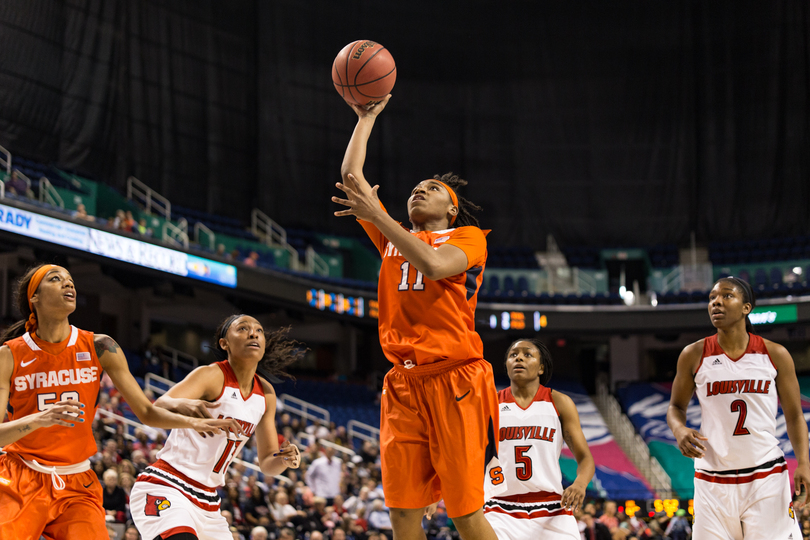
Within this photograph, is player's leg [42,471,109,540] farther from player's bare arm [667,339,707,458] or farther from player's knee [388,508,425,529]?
player's bare arm [667,339,707,458]

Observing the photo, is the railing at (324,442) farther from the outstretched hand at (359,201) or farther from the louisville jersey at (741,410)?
the outstretched hand at (359,201)

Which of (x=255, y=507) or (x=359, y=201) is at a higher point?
(x=359, y=201)

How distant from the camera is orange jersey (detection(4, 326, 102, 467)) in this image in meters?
4.10

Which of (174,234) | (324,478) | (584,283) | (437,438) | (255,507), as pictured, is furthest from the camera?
(584,283)

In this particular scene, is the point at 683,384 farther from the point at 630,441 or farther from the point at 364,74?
the point at 630,441

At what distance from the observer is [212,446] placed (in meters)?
4.73

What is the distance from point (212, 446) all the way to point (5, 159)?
1325cm

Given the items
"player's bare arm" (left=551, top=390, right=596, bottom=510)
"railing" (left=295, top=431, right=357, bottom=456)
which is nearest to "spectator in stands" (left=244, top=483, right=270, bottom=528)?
"railing" (left=295, top=431, right=357, bottom=456)

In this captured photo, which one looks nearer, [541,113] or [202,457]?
[202,457]

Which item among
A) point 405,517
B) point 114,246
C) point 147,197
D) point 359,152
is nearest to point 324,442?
point 114,246

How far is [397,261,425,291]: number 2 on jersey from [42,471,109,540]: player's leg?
1.81 m

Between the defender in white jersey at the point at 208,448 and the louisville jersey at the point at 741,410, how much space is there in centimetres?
240

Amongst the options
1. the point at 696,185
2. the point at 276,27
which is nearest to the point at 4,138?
the point at 276,27

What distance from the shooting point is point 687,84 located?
24781 mm
